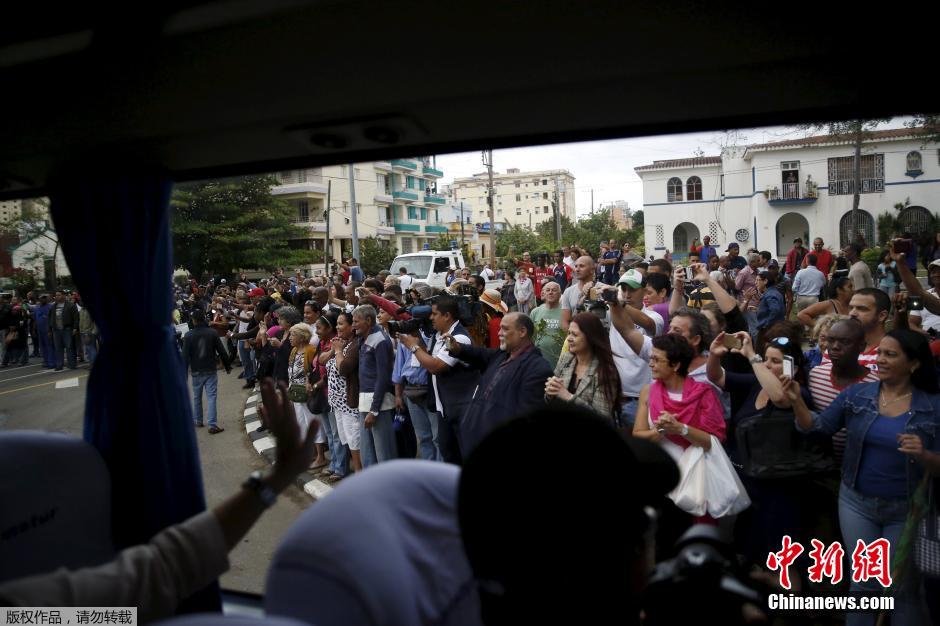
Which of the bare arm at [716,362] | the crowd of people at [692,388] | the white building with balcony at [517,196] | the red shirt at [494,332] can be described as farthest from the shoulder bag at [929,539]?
the white building with balcony at [517,196]

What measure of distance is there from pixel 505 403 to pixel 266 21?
98.2 inches

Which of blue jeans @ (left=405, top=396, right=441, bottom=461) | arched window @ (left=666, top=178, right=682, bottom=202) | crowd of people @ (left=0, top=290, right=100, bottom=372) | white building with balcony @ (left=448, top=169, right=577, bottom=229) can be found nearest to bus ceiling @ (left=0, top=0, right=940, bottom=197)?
blue jeans @ (left=405, top=396, right=441, bottom=461)

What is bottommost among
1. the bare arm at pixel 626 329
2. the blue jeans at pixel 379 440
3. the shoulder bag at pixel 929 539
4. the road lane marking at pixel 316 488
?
the road lane marking at pixel 316 488

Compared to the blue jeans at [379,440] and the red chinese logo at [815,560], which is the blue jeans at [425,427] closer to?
the blue jeans at [379,440]

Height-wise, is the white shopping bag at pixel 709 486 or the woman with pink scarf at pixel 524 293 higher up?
the woman with pink scarf at pixel 524 293

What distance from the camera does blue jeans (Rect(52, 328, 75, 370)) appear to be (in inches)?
509

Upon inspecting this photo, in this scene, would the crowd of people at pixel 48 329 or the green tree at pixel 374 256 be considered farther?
the green tree at pixel 374 256

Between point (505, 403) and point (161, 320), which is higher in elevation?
point (161, 320)

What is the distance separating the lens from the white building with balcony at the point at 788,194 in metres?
17.0

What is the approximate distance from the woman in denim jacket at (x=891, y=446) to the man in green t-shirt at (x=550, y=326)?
2.76 metres

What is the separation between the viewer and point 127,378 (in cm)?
218

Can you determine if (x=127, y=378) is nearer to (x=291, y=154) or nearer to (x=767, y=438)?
(x=291, y=154)

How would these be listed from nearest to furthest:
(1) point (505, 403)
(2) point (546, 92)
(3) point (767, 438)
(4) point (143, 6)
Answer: (4) point (143, 6) < (2) point (546, 92) < (3) point (767, 438) < (1) point (505, 403)

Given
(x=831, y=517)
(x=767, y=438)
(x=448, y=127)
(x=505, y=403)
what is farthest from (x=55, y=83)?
(x=831, y=517)
